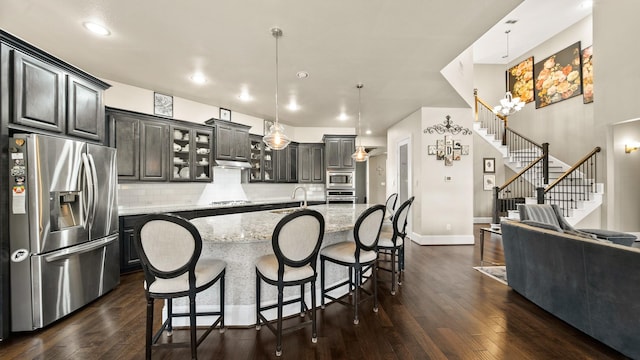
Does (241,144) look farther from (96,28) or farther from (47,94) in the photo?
(47,94)

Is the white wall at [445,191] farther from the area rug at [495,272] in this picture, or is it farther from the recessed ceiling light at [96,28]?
the recessed ceiling light at [96,28]

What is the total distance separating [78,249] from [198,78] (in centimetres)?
Answer: 251

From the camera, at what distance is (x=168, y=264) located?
1619mm

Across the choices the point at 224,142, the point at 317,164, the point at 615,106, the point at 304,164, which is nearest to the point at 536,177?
the point at 615,106

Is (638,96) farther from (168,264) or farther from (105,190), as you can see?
(105,190)

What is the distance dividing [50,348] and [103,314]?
1.61 feet

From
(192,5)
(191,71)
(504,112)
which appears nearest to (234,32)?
(192,5)

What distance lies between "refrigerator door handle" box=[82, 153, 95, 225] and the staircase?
6650mm

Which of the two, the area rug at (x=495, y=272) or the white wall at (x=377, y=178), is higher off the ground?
the white wall at (x=377, y=178)

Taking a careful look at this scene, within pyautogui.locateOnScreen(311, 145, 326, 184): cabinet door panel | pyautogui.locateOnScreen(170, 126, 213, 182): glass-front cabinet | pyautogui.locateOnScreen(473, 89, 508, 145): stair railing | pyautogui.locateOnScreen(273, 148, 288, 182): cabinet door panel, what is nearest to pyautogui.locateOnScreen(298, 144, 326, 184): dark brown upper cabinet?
pyautogui.locateOnScreen(311, 145, 326, 184): cabinet door panel

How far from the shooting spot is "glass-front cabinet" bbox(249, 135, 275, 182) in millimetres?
5508

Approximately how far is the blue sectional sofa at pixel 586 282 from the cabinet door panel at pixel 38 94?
4.71m

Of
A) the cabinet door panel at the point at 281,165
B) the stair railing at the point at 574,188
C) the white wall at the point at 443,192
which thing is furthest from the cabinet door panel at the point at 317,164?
the stair railing at the point at 574,188

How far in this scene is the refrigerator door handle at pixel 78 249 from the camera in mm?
2218
